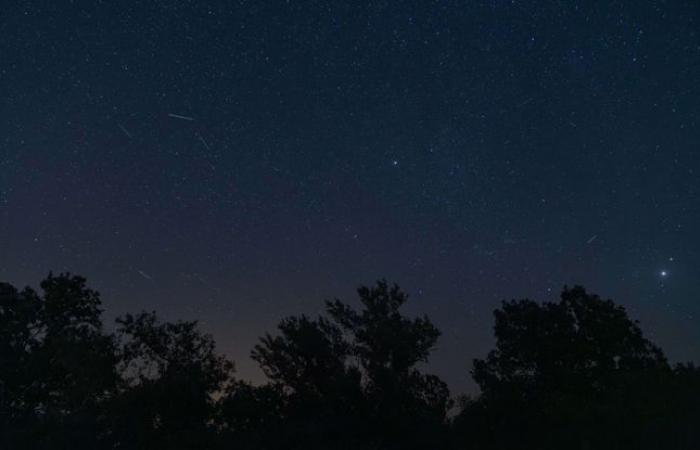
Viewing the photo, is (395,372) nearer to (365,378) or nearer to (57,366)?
(365,378)

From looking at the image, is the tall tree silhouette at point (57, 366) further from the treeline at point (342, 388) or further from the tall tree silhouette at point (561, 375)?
the tall tree silhouette at point (561, 375)

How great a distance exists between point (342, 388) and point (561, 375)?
13.3 meters

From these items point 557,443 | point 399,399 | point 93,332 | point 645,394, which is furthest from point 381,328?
point 93,332

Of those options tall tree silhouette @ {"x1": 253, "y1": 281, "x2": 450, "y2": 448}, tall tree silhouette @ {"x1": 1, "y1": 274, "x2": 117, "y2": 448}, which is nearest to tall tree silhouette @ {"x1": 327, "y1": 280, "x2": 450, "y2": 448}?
tall tree silhouette @ {"x1": 253, "y1": 281, "x2": 450, "y2": 448}

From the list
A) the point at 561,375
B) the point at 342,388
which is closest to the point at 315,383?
the point at 342,388

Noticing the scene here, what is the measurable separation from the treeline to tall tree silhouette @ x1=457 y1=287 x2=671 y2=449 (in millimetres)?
84

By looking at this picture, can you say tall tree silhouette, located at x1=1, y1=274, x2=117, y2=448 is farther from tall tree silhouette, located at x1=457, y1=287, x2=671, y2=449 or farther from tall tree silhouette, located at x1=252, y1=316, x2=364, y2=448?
tall tree silhouette, located at x1=457, y1=287, x2=671, y2=449

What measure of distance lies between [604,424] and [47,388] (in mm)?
29716

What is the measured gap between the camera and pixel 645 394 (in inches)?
1240

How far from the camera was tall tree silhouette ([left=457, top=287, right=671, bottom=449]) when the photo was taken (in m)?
31.7

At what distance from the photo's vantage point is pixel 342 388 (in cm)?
3325

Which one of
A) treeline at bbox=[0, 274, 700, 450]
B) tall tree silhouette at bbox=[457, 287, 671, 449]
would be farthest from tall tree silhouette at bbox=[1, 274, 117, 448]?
tall tree silhouette at bbox=[457, 287, 671, 449]

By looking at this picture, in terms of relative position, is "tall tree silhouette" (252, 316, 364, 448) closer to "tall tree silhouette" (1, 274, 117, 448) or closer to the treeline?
the treeline

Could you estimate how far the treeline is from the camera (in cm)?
2969
